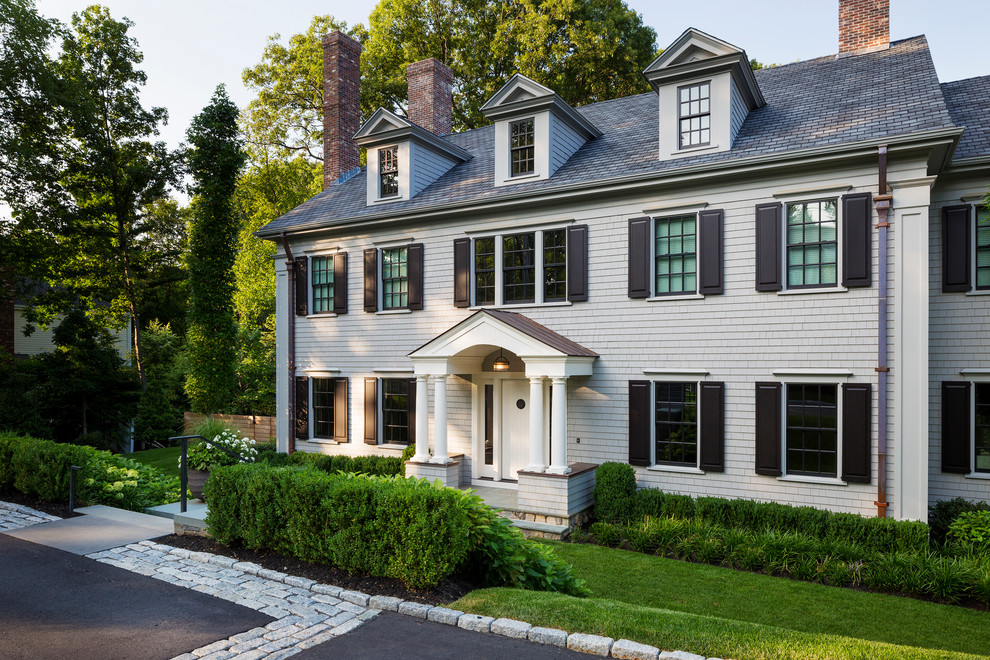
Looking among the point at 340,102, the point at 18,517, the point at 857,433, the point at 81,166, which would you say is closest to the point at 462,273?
the point at 340,102

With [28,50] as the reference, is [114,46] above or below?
above

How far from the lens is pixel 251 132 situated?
29.7 meters

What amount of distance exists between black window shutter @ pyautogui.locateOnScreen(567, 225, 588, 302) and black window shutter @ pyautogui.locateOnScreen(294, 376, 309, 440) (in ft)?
25.0

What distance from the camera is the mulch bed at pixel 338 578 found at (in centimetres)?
590

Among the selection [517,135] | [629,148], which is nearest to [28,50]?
[517,135]

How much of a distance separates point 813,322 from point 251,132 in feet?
91.7

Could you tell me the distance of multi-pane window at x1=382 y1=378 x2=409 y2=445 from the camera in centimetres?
1413

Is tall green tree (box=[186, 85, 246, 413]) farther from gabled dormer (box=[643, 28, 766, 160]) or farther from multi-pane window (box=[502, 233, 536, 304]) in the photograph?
gabled dormer (box=[643, 28, 766, 160])

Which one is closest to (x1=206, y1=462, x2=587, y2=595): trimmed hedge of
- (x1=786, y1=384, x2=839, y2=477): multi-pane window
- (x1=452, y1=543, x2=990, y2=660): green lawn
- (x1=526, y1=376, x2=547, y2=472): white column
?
(x1=452, y1=543, x2=990, y2=660): green lawn

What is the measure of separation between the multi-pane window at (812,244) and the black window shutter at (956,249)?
1.91 meters

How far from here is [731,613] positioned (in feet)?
22.5

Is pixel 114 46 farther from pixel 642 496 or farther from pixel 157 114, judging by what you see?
pixel 642 496

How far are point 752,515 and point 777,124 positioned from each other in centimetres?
713

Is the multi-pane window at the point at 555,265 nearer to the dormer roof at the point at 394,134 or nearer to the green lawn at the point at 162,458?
the dormer roof at the point at 394,134
